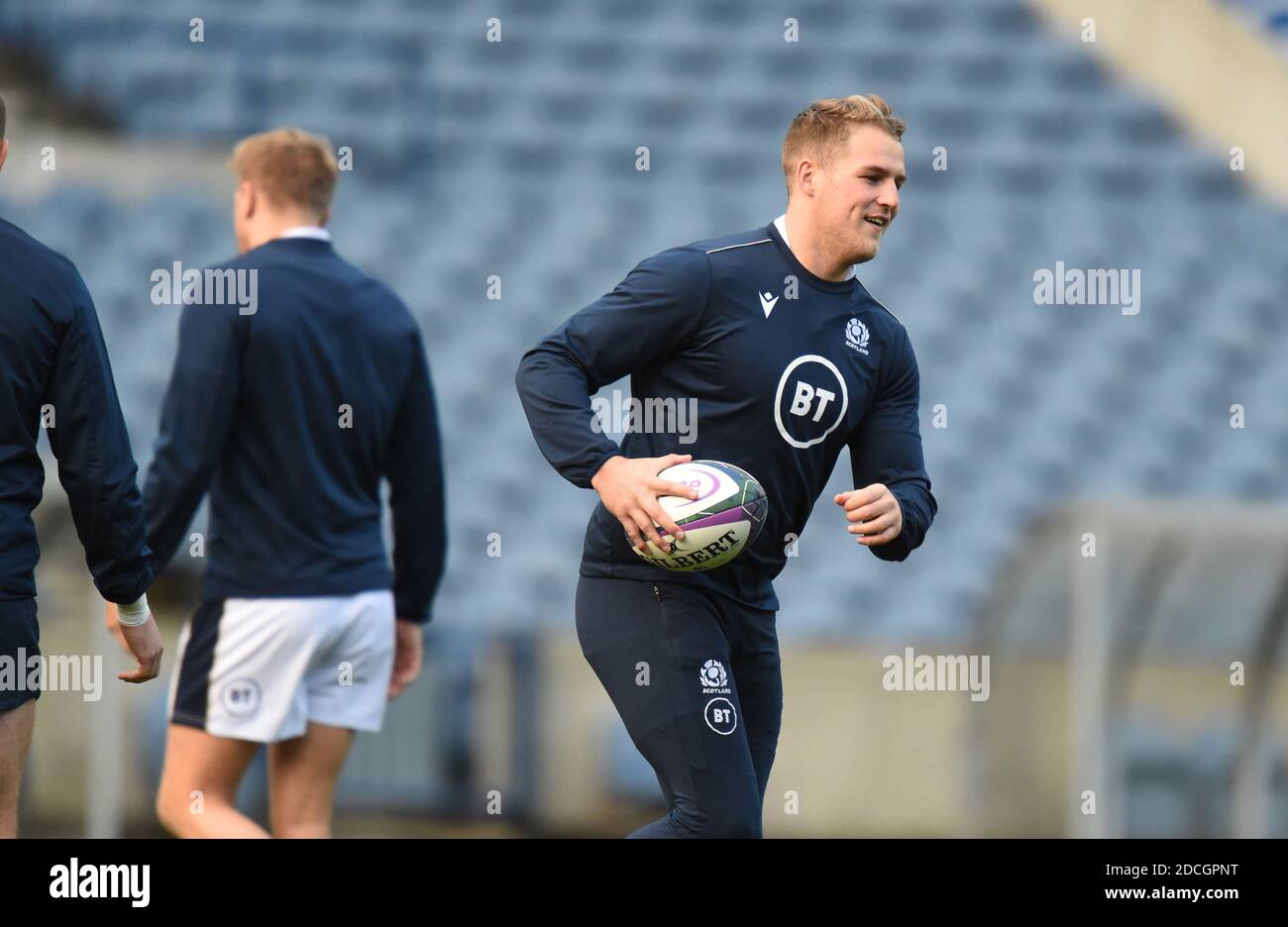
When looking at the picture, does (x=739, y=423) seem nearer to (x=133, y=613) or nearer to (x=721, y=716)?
(x=721, y=716)

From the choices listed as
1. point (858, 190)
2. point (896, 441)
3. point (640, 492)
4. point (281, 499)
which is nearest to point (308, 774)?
point (281, 499)

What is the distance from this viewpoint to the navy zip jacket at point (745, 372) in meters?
3.61

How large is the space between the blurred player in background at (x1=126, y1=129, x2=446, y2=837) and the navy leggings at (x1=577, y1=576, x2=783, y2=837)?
112cm

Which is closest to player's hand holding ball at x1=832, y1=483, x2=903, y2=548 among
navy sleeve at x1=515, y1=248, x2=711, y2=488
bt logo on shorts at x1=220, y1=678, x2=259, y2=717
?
navy sleeve at x1=515, y1=248, x2=711, y2=488

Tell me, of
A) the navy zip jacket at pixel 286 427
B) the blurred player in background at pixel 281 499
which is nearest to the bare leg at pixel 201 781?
the blurred player in background at pixel 281 499

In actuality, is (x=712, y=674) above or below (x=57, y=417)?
below

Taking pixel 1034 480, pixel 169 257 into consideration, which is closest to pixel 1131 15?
pixel 1034 480

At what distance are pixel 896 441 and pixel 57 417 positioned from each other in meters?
1.77

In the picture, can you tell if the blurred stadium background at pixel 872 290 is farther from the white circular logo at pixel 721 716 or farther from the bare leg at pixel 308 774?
the white circular logo at pixel 721 716

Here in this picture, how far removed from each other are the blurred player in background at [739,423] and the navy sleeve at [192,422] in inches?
47.5

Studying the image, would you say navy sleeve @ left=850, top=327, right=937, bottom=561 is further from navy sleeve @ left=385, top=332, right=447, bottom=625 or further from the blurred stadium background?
the blurred stadium background

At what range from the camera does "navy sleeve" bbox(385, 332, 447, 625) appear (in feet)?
16.1

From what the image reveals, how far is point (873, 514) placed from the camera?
3.57 m
